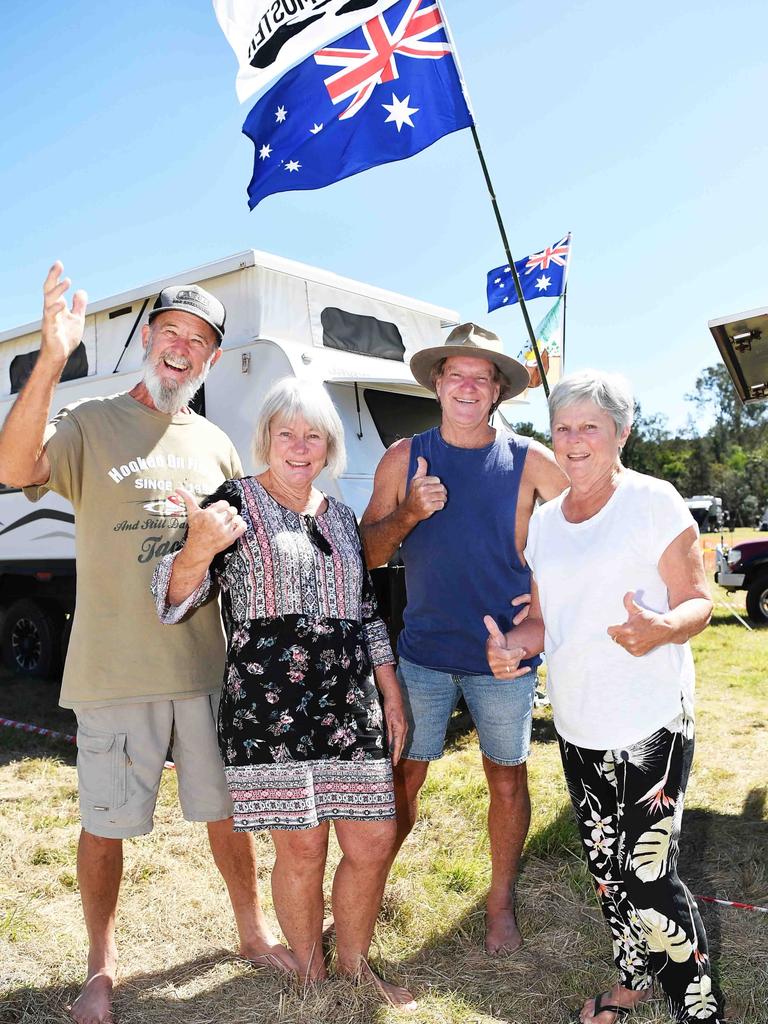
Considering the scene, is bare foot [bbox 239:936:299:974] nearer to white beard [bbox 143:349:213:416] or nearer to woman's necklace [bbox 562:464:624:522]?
woman's necklace [bbox 562:464:624:522]

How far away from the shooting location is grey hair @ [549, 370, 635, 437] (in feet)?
6.90

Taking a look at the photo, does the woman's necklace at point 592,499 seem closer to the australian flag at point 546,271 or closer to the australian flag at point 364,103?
the australian flag at point 364,103

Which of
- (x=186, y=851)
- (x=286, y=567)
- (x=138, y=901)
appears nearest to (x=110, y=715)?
(x=286, y=567)

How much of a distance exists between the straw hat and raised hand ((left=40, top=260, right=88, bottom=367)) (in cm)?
117

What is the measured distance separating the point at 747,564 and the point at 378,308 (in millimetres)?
6081

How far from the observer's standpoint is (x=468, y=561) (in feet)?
9.12

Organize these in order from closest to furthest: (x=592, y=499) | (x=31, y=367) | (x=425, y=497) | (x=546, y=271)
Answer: (x=592, y=499)
(x=425, y=497)
(x=31, y=367)
(x=546, y=271)

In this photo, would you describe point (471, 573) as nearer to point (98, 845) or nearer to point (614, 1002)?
point (614, 1002)

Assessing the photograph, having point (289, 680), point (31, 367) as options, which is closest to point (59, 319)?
point (289, 680)

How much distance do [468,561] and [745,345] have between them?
2.73 m

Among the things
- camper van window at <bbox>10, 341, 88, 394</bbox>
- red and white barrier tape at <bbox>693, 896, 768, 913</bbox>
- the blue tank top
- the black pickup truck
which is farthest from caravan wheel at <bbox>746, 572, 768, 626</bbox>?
the blue tank top

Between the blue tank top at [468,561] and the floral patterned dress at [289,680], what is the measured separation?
0.48 m

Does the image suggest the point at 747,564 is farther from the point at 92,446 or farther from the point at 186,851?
the point at 92,446

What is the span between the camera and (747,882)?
331cm
